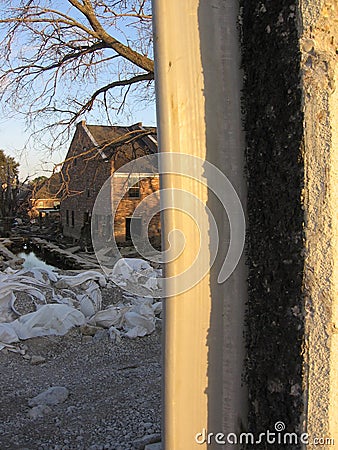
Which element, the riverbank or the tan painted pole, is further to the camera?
the riverbank

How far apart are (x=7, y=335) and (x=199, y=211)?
4745 millimetres

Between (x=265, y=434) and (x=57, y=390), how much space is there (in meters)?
2.97

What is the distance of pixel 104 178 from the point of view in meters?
17.3

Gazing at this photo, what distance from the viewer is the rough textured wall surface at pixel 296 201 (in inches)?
52.8

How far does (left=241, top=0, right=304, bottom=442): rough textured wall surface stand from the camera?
1383mm

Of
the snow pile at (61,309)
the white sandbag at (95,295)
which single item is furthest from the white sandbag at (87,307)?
the white sandbag at (95,295)

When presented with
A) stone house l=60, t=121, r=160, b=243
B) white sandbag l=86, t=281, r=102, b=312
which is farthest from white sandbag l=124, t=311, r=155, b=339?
stone house l=60, t=121, r=160, b=243

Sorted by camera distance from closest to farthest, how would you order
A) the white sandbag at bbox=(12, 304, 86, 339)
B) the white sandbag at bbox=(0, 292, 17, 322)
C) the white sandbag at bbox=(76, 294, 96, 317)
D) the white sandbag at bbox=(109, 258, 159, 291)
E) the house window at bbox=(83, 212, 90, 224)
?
the white sandbag at bbox=(12, 304, 86, 339) < the white sandbag at bbox=(0, 292, 17, 322) < the white sandbag at bbox=(76, 294, 96, 317) < the white sandbag at bbox=(109, 258, 159, 291) < the house window at bbox=(83, 212, 90, 224)

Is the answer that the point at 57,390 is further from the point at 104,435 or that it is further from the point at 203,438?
the point at 203,438

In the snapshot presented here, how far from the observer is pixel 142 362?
4.96 metres

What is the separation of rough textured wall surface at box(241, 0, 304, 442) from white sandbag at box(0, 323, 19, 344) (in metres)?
4.57

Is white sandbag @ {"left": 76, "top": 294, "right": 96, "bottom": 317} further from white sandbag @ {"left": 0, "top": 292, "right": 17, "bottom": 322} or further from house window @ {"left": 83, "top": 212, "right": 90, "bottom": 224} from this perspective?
house window @ {"left": 83, "top": 212, "right": 90, "bottom": 224}

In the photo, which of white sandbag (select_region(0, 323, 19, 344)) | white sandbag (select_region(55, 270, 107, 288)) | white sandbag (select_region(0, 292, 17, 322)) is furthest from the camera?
white sandbag (select_region(55, 270, 107, 288))

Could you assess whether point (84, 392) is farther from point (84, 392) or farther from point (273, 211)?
point (273, 211)
